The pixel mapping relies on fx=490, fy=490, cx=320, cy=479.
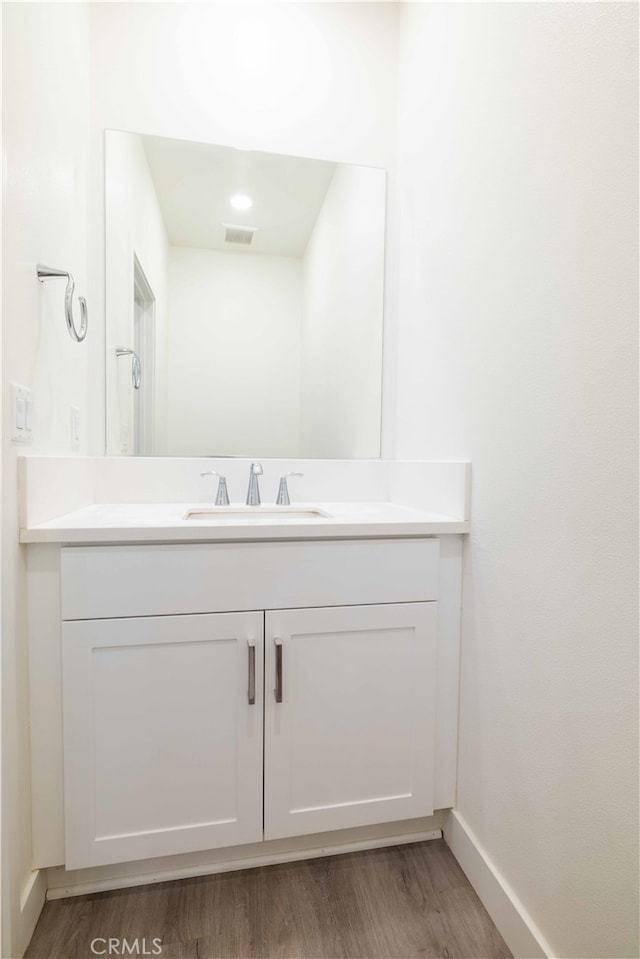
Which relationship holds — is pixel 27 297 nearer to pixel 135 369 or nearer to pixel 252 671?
pixel 135 369

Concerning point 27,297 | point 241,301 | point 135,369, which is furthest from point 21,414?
point 241,301

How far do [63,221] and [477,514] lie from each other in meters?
1.30

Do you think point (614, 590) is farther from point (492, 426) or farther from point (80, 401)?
point (80, 401)

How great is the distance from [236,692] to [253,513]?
56 cm

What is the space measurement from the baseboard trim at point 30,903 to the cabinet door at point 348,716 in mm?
492

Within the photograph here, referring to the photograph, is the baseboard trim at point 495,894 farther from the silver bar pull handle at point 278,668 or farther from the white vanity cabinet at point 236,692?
the silver bar pull handle at point 278,668

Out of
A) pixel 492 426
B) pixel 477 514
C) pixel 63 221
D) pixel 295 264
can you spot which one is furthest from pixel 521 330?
pixel 63 221

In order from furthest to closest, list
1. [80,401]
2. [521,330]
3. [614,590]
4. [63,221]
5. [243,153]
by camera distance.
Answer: [243,153], [80,401], [63,221], [521,330], [614,590]

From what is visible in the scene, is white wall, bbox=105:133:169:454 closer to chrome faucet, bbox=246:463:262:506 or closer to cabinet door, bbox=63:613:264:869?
chrome faucet, bbox=246:463:262:506

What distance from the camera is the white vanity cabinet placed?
3.41 feet

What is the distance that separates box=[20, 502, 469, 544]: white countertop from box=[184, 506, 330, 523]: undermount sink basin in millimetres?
74

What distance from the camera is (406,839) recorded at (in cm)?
130

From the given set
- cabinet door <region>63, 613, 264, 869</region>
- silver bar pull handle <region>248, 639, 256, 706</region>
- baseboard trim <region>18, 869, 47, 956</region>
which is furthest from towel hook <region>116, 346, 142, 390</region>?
baseboard trim <region>18, 869, 47, 956</region>

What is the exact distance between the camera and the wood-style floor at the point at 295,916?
101 centimetres
